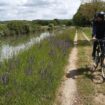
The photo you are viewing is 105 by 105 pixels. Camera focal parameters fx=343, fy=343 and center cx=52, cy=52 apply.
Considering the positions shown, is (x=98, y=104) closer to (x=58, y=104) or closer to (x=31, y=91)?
(x=58, y=104)

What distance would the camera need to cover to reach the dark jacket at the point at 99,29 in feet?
40.9

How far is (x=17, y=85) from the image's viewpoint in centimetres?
855

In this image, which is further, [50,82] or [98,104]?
[50,82]

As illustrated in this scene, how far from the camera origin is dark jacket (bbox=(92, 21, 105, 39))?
40.9 feet

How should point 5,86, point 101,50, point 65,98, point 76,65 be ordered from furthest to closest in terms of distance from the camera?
1. point 76,65
2. point 101,50
3. point 65,98
4. point 5,86

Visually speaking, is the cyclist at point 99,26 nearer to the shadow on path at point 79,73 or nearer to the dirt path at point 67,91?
the shadow on path at point 79,73

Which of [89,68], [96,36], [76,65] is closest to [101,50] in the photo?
[96,36]

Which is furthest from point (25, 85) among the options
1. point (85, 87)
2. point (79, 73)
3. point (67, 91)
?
point (79, 73)

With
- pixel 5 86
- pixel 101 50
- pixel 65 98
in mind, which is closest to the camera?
pixel 5 86

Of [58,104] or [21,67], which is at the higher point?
[21,67]

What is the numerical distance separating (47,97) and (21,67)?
1925 millimetres

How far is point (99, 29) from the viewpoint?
41.0 ft

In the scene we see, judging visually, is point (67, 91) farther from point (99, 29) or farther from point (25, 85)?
point (99, 29)

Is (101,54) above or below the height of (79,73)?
above
